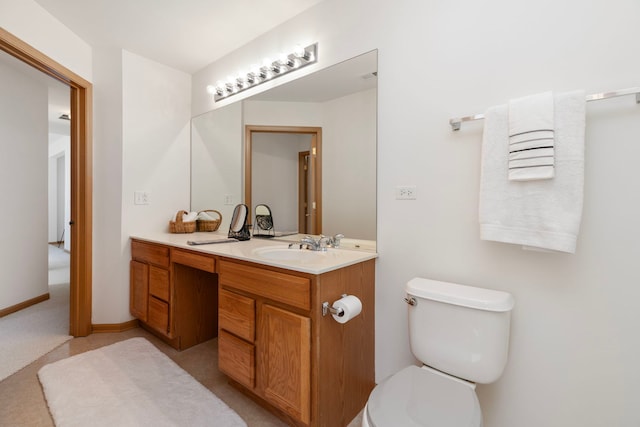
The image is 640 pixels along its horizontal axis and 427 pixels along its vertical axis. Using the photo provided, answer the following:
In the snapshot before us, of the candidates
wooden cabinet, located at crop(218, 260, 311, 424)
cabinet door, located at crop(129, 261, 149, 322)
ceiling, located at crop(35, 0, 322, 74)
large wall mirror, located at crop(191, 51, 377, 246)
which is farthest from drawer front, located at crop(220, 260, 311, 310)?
ceiling, located at crop(35, 0, 322, 74)

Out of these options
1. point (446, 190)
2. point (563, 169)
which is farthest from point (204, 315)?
point (563, 169)

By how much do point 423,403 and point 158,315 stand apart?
6.49 ft

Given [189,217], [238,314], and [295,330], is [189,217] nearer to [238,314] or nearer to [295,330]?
[238,314]

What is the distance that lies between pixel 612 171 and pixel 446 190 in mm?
565

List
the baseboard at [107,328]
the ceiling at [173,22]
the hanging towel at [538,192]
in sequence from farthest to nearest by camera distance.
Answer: the baseboard at [107,328] → the ceiling at [173,22] → the hanging towel at [538,192]

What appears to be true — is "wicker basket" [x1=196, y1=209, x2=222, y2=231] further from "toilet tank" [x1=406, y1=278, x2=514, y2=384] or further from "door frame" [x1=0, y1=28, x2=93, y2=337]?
"toilet tank" [x1=406, y1=278, x2=514, y2=384]

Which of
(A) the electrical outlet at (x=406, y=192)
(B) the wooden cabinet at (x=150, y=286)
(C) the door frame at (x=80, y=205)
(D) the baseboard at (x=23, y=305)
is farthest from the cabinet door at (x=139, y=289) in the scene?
(A) the electrical outlet at (x=406, y=192)

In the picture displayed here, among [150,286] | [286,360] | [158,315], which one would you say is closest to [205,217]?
[150,286]

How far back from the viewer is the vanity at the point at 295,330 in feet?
4.07

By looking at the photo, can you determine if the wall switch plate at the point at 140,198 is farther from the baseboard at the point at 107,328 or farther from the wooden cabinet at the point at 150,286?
the baseboard at the point at 107,328

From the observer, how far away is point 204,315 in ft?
7.36

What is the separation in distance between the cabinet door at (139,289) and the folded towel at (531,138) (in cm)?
249

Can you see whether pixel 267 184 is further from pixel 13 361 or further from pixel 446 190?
pixel 13 361

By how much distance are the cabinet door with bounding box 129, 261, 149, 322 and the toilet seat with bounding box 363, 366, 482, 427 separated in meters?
2.02
